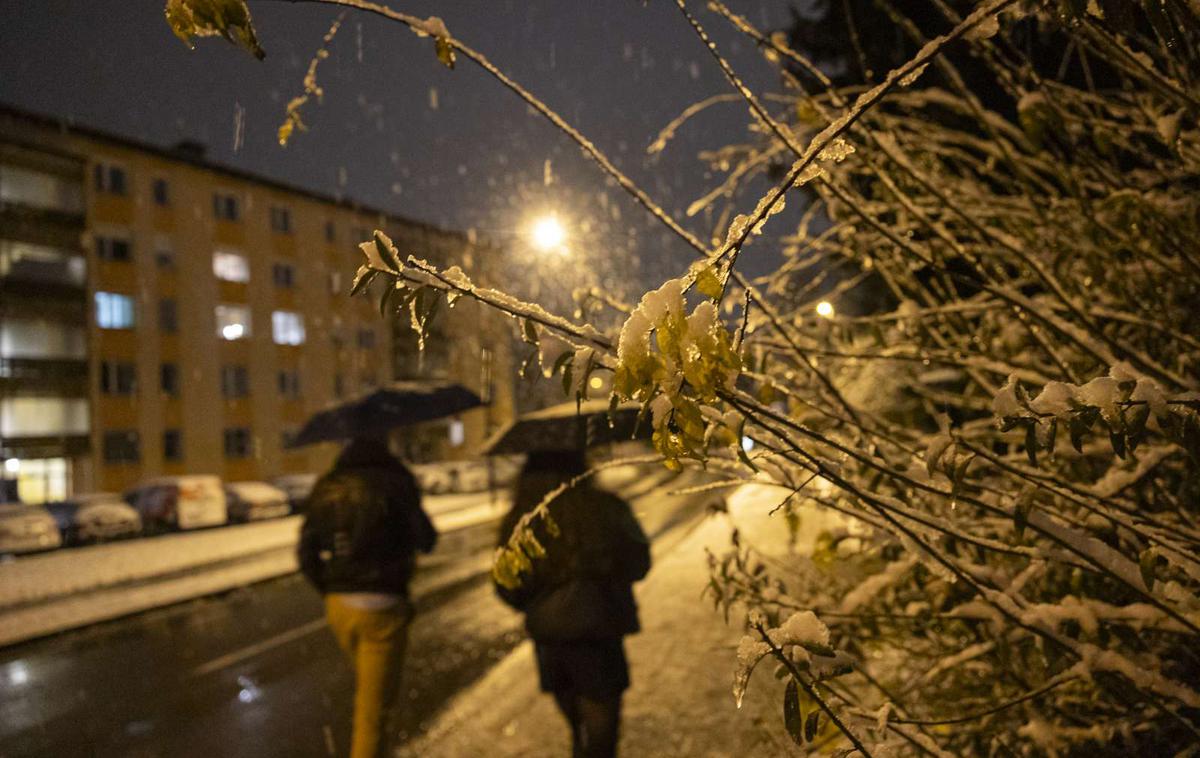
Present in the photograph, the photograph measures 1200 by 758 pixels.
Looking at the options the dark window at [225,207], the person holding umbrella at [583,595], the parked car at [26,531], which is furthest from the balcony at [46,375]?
the person holding umbrella at [583,595]

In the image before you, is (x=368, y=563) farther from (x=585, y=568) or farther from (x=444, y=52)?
(x=444, y=52)

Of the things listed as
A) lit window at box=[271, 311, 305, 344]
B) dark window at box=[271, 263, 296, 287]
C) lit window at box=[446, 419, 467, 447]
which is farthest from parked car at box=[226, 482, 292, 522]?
lit window at box=[446, 419, 467, 447]

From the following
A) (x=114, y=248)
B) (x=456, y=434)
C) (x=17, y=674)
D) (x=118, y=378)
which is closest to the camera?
(x=17, y=674)

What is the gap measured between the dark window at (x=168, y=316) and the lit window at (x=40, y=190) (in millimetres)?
4494

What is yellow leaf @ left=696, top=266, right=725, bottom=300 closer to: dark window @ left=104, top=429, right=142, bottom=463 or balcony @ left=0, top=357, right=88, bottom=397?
balcony @ left=0, top=357, right=88, bottom=397

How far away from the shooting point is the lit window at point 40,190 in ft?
95.0

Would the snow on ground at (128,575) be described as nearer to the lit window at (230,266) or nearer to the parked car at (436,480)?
the parked car at (436,480)

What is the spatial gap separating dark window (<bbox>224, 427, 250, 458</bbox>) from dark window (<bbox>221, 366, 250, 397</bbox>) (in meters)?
1.54

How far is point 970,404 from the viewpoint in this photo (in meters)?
3.46

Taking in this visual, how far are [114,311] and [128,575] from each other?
22.0 metres

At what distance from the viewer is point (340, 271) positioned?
4047 cm

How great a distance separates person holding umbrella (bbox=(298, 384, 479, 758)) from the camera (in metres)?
4.30

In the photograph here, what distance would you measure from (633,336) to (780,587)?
1.92 meters

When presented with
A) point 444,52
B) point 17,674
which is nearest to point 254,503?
point 17,674
